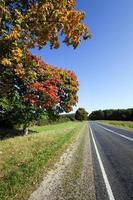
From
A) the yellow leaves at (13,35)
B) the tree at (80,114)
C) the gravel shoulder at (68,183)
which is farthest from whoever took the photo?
the tree at (80,114)

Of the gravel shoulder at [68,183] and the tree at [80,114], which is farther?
the tree at [80,114]

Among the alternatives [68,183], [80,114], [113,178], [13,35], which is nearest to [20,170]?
[68,183]

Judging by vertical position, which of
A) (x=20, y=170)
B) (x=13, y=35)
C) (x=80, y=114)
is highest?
(x=80, y=114)

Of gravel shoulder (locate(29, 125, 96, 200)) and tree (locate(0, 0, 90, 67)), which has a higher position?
tree (locate(0, 0, 90, 67))

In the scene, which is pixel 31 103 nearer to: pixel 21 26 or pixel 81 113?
pixel 21 26

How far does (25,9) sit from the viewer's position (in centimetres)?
881

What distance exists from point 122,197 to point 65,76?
30441mm

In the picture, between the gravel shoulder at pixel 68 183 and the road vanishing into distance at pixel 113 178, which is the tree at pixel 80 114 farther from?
the gravel shoulder at pixel 68 183

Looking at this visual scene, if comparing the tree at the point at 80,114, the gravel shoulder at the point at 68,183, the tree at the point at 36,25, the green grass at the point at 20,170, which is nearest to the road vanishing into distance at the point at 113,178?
the gravel shoulder at the point at 68,183

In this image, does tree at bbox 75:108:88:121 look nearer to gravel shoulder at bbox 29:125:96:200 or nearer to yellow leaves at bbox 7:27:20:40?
gravel shoulder at bbox 29:125:96:200

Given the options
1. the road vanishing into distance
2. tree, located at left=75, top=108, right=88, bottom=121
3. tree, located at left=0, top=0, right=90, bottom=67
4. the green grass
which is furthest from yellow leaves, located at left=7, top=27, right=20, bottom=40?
tree, located at left=75, top=108, right=88, bottom=121

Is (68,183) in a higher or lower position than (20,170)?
lower

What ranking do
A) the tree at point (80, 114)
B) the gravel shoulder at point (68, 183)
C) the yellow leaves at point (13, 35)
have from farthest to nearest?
the tree at point (80, 114) → the yellow leaves at point (13, 35) → the gravel shoulder at point (68, 183)

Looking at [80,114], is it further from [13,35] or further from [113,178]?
[13,35]
